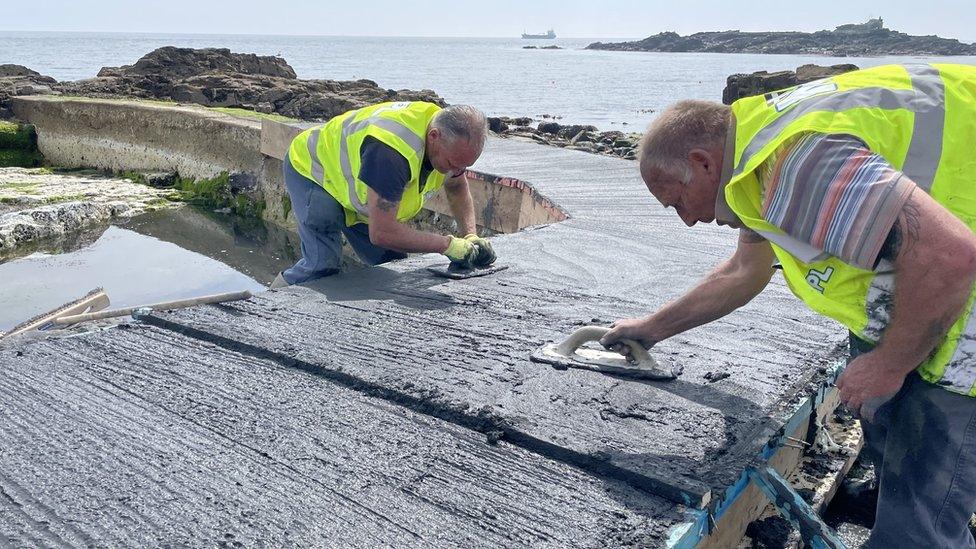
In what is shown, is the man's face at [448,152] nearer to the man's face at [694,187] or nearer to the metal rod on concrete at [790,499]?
the man's face at [694,187]

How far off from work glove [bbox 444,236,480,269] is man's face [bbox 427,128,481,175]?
1.33ft

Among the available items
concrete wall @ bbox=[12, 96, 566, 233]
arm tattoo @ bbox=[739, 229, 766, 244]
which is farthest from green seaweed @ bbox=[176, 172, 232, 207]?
arm tattoo @ bbox=[739, 229, 766, 244]

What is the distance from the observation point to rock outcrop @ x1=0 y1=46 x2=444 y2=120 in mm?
15586

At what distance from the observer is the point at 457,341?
315 centimetres

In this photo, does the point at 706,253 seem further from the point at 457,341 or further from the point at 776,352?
the point at 457,341

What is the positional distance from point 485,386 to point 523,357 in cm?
32

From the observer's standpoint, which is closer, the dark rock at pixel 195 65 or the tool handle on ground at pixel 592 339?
the tool handle on ground at pixel 592 339

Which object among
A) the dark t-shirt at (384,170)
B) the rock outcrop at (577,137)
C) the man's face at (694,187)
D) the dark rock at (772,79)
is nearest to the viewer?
the man's face at (694,187)

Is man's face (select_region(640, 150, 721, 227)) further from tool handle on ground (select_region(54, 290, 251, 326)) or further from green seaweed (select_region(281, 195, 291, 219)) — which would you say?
green seaweed (select_region(281, 195, 291, 219))

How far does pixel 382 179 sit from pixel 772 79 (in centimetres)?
1594

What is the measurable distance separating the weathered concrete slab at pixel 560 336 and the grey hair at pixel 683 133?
2.65 ft

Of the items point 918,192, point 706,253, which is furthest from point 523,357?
point 706,253

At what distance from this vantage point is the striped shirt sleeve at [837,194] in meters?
1.59

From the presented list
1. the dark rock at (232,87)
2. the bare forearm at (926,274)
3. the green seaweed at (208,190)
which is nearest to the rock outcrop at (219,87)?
the dark rock at (232,87)
